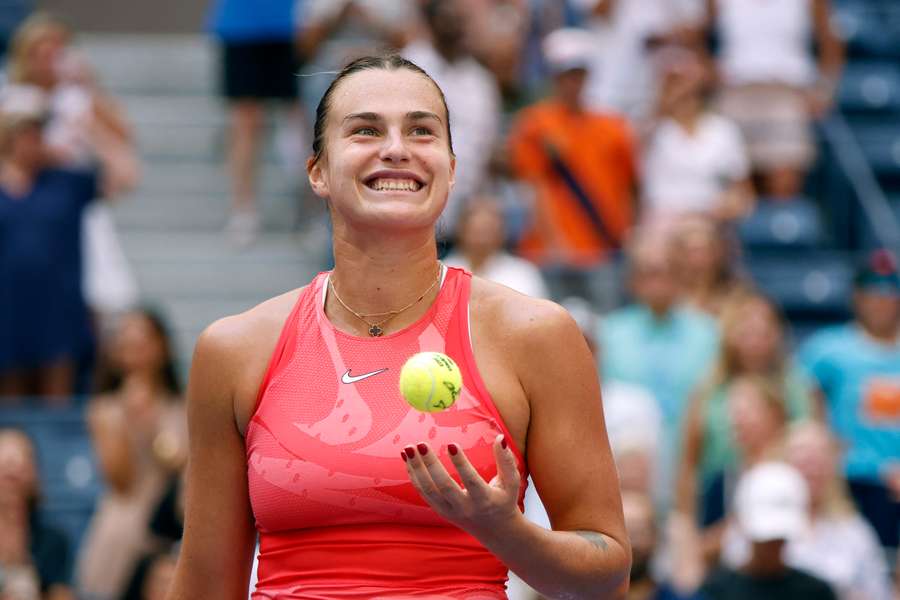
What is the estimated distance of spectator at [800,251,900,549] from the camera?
7.90 m

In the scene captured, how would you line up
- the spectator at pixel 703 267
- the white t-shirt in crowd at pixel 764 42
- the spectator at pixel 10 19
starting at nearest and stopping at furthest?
the spectator at pixel 703 267 < the white t-shirt in crowd at pixel 764 42 < the spectator at pixel 10 19

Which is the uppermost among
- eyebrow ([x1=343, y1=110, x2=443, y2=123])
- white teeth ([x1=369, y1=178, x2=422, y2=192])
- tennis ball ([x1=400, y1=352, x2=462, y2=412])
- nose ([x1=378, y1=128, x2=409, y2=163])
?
eyebrow ([x1=343, y1=110, x2=443, y2=123])

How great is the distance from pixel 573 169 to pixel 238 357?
6.15 m

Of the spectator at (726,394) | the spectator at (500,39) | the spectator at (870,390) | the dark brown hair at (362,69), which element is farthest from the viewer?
the spectator at (500,39)

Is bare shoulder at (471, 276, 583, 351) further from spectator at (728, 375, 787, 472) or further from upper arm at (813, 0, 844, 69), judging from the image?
upper arm at (813, 0, 844, 69)

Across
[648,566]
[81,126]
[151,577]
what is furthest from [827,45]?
[151,577]

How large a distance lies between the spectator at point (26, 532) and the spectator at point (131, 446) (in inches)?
7.2

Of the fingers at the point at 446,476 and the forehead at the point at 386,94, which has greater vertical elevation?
the forehead at the point at 386,94

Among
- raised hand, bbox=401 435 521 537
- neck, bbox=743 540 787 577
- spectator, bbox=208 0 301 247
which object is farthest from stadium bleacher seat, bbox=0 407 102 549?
raised hand, bbox=401 435 521 537

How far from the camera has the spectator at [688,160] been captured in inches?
368

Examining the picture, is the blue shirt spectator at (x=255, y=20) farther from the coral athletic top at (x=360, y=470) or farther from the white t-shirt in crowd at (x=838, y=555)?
the coral athletic top at (x=360, y=470)

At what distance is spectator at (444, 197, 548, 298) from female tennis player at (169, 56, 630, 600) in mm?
4770

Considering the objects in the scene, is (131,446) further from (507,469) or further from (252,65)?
(507,469)

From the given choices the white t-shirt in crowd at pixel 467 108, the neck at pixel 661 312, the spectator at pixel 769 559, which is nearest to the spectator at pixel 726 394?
the neck at pixel 661 312
